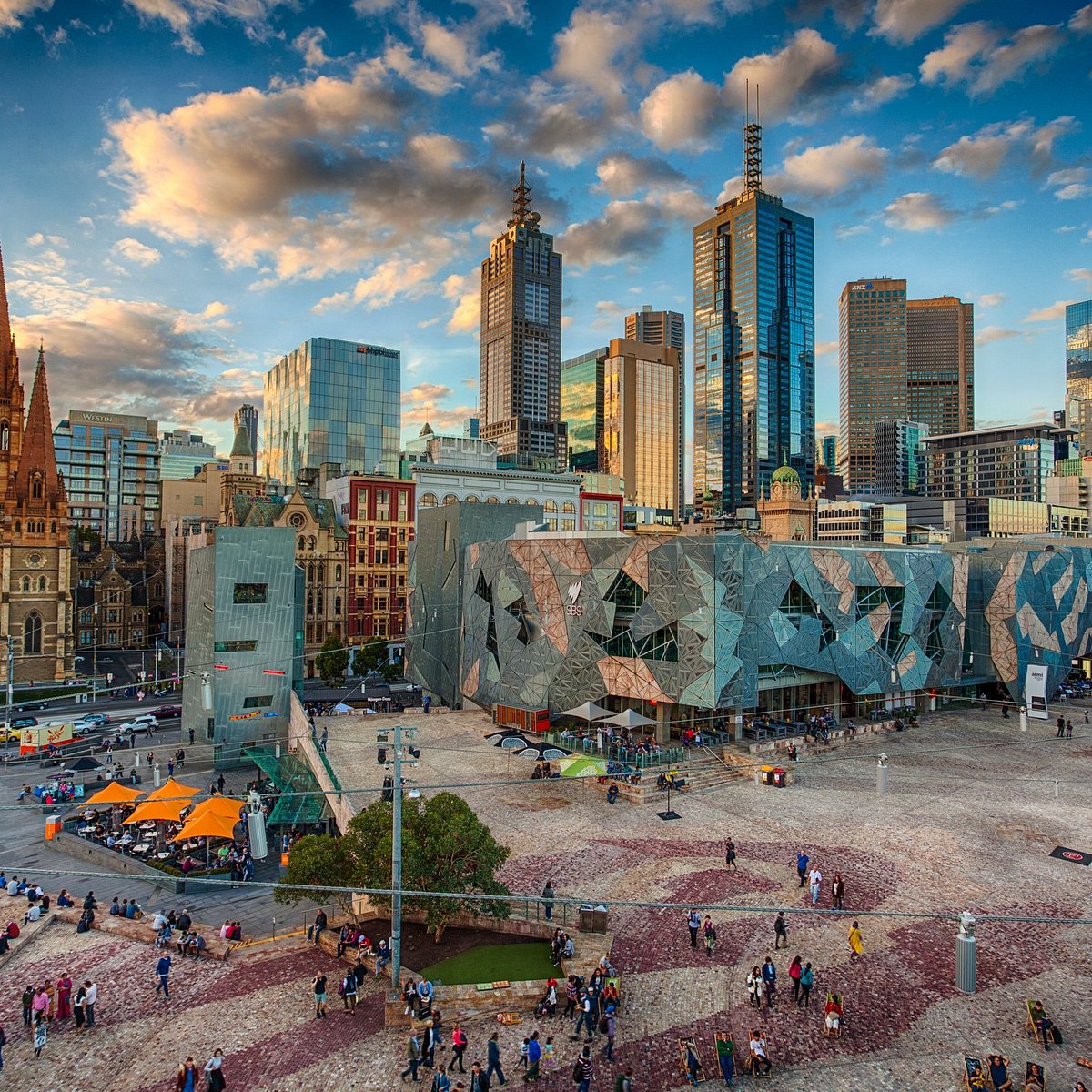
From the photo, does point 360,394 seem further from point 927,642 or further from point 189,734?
point 927,642

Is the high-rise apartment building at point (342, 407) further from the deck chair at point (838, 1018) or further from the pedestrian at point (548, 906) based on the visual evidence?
the deck chair at point (838, 1018)

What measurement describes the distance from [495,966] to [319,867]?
6.25 m

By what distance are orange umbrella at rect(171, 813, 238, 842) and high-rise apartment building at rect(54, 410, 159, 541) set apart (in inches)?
5346

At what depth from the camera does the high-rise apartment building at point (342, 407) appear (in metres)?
148

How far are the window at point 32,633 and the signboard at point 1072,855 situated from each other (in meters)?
88.6

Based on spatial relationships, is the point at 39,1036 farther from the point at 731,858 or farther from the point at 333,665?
the point at 333,665

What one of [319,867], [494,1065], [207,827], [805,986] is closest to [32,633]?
[207,827]

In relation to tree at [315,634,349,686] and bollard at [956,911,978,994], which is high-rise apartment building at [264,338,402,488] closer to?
tree at [315,634,349,686]

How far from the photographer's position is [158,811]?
3438 cm

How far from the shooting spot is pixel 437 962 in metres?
23.3

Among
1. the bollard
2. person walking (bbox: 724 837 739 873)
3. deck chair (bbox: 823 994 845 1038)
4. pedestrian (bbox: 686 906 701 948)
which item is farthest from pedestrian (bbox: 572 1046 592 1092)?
person walking (bbox: 724 837 739 873)

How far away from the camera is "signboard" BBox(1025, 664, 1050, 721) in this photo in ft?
191

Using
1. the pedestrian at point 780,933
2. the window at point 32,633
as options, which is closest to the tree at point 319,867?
the pedestrian at point 780,933

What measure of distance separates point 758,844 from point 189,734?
1664 inches
